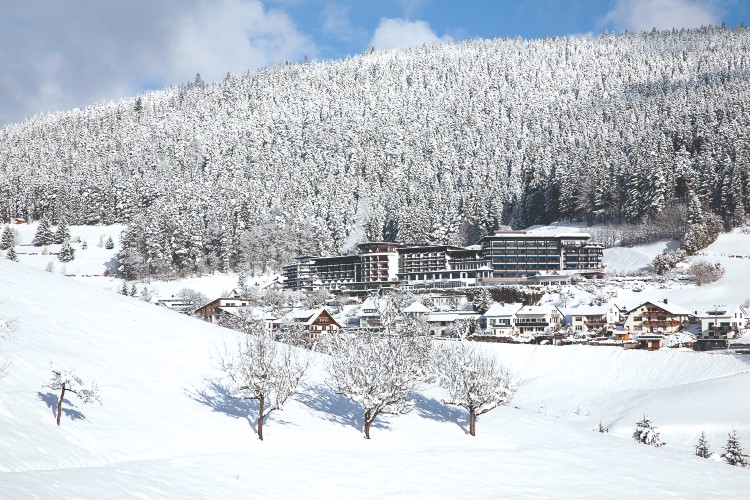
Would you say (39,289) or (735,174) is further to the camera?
(735,174)

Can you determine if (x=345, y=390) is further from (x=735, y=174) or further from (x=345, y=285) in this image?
(x=735, y=174)

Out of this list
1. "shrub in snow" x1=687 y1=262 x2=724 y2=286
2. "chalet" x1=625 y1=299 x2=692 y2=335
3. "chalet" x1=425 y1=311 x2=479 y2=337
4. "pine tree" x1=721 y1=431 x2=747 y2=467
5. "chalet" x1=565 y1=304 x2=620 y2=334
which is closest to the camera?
"pine tree" x1=721 y1=431 x2=747 y2=467

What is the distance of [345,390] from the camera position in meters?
36.2

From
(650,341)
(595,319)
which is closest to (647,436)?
(650,341)

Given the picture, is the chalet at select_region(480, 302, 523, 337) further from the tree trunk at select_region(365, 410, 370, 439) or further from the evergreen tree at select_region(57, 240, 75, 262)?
the evergreen tree at select_region(57, 240, 75, 262)

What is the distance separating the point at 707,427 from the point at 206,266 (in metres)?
115

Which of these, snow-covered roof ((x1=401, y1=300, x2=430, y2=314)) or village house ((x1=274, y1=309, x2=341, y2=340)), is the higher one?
snow-covered roof ((x1=401, y1=300, x2=430, y2=314))

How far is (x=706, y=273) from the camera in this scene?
97312 millimetres

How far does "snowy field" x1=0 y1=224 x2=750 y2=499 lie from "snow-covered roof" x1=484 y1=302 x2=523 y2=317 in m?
40.7

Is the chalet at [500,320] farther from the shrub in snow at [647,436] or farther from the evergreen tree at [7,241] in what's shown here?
the evergreen tree at [7,241]

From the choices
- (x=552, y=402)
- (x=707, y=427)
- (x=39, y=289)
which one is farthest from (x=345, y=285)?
(x=39, y=289)

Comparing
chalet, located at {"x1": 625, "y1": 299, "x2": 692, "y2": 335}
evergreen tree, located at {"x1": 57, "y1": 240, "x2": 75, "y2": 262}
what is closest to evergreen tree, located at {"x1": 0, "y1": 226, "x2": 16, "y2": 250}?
evergreen tree, located at {"x1": 57, "y1": 240, "x2": 75, "y2": 262}

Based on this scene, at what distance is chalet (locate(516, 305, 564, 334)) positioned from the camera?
9181 centimetres

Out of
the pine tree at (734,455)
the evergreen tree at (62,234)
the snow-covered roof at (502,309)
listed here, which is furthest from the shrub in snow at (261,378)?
the evergreen tree at (62,234)
